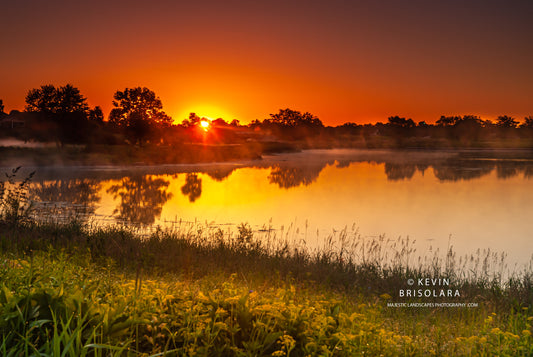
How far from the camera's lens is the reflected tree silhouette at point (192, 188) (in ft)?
101

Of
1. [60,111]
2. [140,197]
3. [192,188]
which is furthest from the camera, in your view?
[60,111]

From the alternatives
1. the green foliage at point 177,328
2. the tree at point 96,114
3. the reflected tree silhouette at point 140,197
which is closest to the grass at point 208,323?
the green foliage at point 177,328

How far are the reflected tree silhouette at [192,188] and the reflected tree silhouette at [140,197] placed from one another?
4.45ft

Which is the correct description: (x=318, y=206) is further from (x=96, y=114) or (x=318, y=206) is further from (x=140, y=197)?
(x=96, y=114)

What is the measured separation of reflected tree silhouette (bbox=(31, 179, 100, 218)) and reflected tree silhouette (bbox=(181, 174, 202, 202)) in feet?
19.1

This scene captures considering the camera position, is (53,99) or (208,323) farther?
(53,99)

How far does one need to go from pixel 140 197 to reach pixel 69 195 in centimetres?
416

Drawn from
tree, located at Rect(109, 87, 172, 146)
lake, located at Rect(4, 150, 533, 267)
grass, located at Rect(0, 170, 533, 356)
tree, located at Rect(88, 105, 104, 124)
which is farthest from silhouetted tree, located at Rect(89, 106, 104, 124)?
grass, located at Rect(0, 170, 533, 356)

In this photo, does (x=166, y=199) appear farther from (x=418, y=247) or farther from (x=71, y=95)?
(x=71, y=95)

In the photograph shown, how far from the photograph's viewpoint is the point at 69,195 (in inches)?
1098

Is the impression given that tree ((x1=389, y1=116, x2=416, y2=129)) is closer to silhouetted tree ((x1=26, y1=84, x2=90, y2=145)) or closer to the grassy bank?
silhouetted tree ((x1=26, y1=84, x2=90, y2=145))

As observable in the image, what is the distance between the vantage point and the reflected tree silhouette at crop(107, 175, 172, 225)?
72.0ft

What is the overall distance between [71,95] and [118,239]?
64565mm

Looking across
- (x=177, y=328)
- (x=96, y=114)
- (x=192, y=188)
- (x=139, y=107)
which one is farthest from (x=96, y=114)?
(x=177, y=328)
